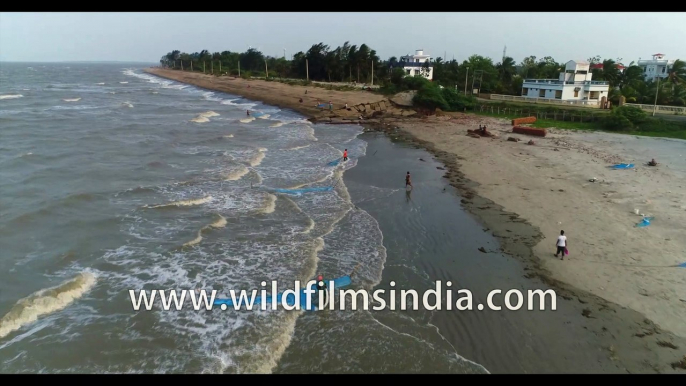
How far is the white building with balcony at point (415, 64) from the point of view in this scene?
8469 centimetres

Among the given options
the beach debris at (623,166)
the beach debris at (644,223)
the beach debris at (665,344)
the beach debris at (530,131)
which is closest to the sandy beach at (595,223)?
the beach debris at (665,344)

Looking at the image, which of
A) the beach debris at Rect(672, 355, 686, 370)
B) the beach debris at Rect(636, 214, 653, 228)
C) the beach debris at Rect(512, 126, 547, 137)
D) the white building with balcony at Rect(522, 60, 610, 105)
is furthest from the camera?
the white building with balcony at Rect(522, 60, 610, 105)

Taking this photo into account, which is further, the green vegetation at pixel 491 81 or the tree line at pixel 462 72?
the tree line at pixel 462 72

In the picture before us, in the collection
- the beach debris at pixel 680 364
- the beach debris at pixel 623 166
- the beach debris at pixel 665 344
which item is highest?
the beach debris at pixel 623 166

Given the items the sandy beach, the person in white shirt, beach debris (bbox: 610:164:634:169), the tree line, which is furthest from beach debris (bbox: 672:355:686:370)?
the tree line

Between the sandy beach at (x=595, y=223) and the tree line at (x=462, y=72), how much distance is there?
23.8 meters

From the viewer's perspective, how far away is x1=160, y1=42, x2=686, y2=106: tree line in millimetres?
50631

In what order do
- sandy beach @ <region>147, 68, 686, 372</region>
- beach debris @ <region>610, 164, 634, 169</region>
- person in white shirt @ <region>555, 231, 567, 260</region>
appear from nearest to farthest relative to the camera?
sandy beach @ <region>147, 68, 686, 372</region> → person in white shirt @ <region>555, 231, 567, 260</region> → beach debris @ <region>610, 164, 634, 169</region>

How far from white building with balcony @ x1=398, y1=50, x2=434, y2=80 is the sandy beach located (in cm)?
5472

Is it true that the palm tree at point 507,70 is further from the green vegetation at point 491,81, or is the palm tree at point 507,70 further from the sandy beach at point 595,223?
the sandy beach at point 595,223

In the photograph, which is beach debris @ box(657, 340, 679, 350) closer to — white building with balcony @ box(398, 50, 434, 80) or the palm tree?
the palm tree

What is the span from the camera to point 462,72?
6969 cm

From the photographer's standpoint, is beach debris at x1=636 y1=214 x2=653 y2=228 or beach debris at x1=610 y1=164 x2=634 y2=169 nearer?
beach debris at x1=636 y1=214 x2=653 y2=228

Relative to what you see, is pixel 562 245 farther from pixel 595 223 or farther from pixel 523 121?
pixel 523 121
